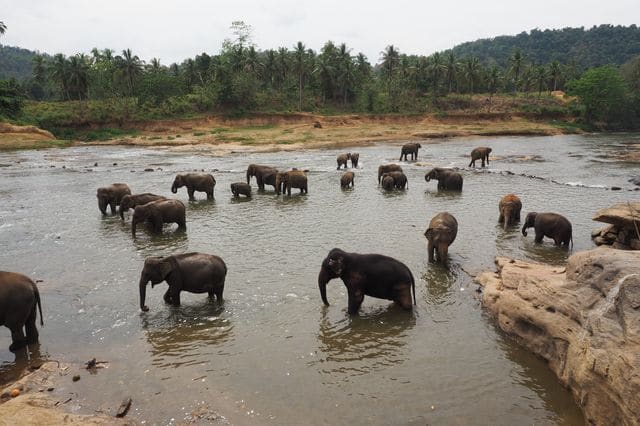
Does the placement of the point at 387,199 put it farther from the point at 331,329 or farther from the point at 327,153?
the point at 327,153

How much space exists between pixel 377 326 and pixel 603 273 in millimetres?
3985

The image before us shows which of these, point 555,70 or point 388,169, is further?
point 555,70

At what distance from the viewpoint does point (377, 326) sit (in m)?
9.32

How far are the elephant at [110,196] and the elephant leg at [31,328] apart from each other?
37.1 feet

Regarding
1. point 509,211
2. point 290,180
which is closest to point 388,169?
point 290,180

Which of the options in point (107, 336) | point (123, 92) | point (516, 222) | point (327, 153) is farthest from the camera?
point (123, 92)

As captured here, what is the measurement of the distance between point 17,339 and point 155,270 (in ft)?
8.46

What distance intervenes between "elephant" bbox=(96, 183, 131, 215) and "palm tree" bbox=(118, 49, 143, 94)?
65.0 metres

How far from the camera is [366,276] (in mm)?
9438

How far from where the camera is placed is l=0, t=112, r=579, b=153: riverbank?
171ft

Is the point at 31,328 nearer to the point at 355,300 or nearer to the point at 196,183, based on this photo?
the point at 355,300

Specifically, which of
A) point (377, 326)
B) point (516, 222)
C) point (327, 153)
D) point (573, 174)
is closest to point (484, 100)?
point (327, 153)

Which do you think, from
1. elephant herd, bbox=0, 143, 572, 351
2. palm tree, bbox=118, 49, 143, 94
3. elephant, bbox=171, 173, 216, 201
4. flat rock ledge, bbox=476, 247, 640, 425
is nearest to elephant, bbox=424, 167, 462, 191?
elephant herd, bbox=0, 143, 572, 351

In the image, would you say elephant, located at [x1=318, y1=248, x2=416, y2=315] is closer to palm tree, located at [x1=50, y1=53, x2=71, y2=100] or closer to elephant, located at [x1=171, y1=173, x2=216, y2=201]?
elephant, located at [x1=171, y1=173, x2=216, y2=201]
